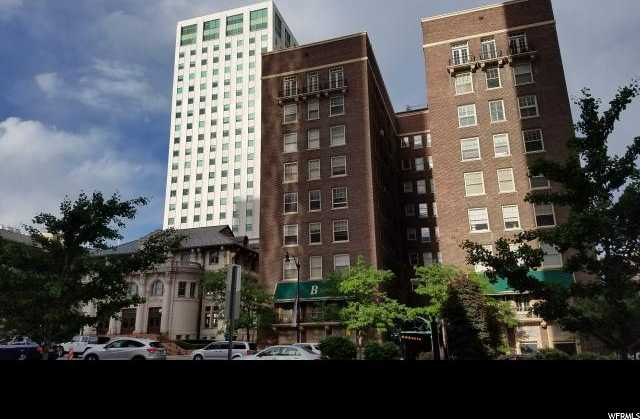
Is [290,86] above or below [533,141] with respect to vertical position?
above

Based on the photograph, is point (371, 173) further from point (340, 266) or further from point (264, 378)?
point (264, 378)

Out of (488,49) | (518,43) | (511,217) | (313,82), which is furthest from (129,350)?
(518,43)

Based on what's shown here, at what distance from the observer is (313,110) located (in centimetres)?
5309

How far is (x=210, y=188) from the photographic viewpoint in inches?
4131

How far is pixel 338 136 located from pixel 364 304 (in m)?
21.2

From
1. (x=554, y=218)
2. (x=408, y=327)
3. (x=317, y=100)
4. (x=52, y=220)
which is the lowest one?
(x=408, y=327)

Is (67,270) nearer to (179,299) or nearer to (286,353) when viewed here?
(286,353)

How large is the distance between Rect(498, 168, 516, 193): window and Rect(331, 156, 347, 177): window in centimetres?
1589

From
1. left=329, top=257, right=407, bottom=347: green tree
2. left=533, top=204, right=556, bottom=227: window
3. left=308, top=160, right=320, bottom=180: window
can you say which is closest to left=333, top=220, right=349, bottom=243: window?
left=308, top=160, right=320, bottom=180: window

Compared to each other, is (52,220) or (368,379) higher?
(52,220)

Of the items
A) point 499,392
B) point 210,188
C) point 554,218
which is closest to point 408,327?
point 554,218

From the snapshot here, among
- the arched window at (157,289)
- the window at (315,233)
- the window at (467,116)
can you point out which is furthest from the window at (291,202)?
the arched window at (157,289)

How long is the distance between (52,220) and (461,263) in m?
33.2

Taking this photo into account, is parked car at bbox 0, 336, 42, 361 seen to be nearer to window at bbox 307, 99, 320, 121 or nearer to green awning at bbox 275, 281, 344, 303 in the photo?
green awning at bbox 275, 281, 344, 303
